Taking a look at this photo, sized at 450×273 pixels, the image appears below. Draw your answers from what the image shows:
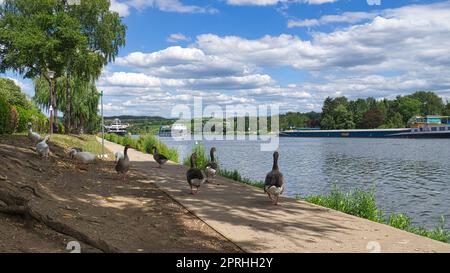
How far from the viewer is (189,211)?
945cm

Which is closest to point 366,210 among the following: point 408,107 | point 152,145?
point 152,145

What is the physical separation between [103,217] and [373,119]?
429ft

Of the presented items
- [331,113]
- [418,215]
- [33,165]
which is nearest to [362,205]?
[418,215]

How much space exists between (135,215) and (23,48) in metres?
25.6

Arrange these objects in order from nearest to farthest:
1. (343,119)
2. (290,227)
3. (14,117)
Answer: (290,227), (14,117), (343,119)

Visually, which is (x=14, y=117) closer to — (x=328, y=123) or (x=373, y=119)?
(x=373, y=119)

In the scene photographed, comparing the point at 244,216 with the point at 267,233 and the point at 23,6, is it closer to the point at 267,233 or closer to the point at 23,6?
the point at 267,233

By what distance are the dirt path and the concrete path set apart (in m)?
0.38

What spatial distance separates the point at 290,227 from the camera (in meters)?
8.08

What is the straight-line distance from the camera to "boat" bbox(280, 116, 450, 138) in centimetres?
9229

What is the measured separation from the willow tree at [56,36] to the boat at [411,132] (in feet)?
245

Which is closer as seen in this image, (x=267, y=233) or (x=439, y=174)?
(x=267, y=233)

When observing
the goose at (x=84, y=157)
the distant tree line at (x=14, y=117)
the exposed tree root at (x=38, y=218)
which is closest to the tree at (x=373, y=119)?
the distant tree line at (x=14, y=117)
